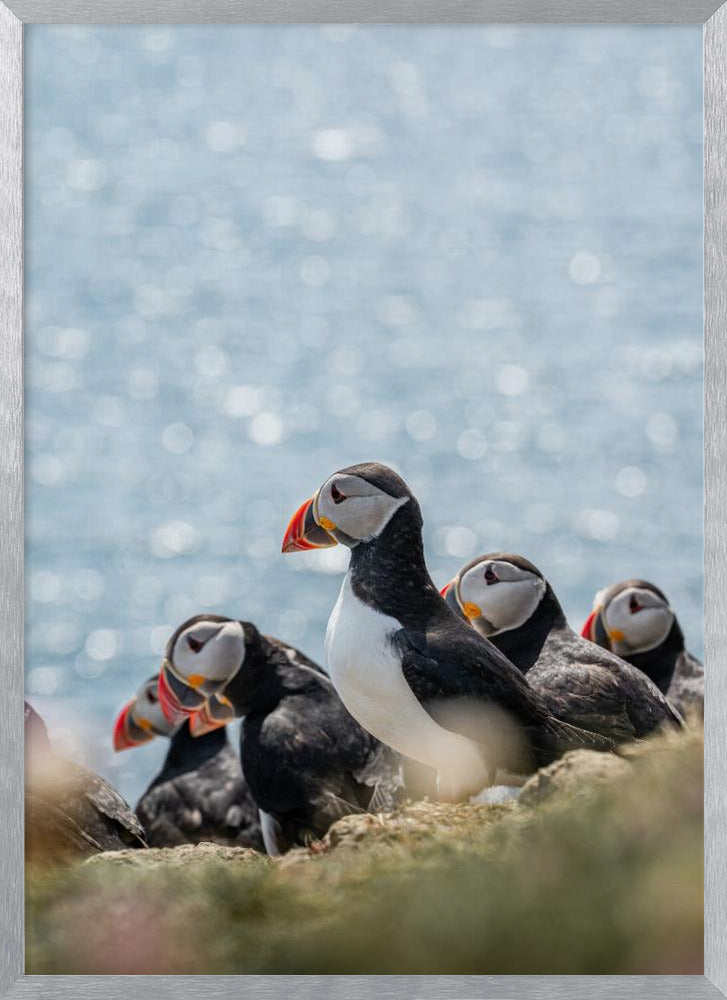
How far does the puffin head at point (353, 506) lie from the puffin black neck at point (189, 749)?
1.96ft

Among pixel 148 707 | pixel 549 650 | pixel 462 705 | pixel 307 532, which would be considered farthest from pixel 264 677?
pixel 549 650

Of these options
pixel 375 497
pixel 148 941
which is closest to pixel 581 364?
pixel 375 497

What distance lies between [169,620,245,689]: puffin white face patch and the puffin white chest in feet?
0.83

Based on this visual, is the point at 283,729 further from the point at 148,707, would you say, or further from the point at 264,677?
the point at 148,707

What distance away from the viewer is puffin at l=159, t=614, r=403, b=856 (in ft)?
10.9

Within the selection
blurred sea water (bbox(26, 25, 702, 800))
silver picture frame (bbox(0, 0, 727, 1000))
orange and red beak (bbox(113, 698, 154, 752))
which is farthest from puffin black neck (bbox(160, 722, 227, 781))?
silver picture frame (bbox(0, 0, 727, 1000))

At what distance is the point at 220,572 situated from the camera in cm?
336

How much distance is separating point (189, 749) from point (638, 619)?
1024 mm

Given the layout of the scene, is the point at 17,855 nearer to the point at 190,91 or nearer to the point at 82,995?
the point at 82,995

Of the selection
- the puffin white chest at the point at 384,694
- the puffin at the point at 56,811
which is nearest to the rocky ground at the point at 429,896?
the puffin at the point at 56,811

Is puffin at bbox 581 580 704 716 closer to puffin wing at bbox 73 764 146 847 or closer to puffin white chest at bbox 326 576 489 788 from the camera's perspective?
puffin white chest at bbox 326 576 489 788

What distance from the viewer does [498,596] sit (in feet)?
10.9

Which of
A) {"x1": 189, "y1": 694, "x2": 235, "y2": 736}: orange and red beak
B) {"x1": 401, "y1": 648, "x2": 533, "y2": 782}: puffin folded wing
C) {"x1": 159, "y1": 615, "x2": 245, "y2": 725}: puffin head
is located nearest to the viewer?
{"x1": 401, "y1": 648, "x2": 533, "y2": 782}: puffin folded wing

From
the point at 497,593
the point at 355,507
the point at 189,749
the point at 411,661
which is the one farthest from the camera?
the point at 189,749
